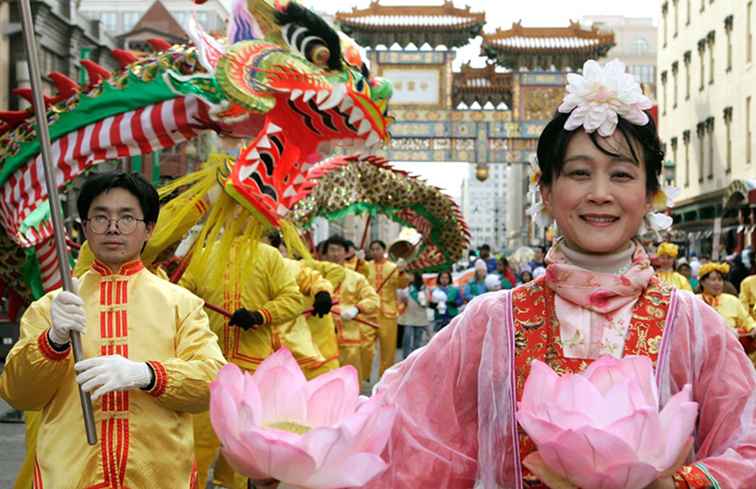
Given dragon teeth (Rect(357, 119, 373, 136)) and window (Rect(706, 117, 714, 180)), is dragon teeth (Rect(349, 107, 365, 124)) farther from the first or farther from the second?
window (Rect(706, 117, 714, 180))

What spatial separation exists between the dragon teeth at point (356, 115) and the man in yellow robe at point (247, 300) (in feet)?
3.00

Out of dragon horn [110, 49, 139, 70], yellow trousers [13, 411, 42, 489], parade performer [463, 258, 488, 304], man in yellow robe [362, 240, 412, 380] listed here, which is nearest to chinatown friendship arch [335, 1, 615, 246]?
parade performer [463, 258, 488, 304]

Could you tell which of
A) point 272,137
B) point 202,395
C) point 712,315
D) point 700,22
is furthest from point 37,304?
point 700,22

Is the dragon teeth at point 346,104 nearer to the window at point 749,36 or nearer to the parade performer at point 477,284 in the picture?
the parade performer at point 477,284

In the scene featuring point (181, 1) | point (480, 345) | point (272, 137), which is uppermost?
point (181, 1)

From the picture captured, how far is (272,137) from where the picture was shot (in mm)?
6602

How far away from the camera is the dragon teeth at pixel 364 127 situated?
6.83 metres

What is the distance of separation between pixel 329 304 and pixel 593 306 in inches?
207

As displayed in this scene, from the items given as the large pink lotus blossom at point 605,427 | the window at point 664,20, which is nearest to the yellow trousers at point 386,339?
the large pink lotus blossom at point 605,427

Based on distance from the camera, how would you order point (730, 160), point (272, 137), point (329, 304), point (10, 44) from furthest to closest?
1. point (730, 160)
2. point (10, 44)
3. point (329, 304)
4. point (272, 137)

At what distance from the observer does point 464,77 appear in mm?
36375

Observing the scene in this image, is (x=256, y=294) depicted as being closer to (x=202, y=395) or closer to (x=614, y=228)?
(x=202, y=395)

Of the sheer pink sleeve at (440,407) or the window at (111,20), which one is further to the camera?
the window at (111,20)

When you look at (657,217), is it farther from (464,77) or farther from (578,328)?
(464,77)
